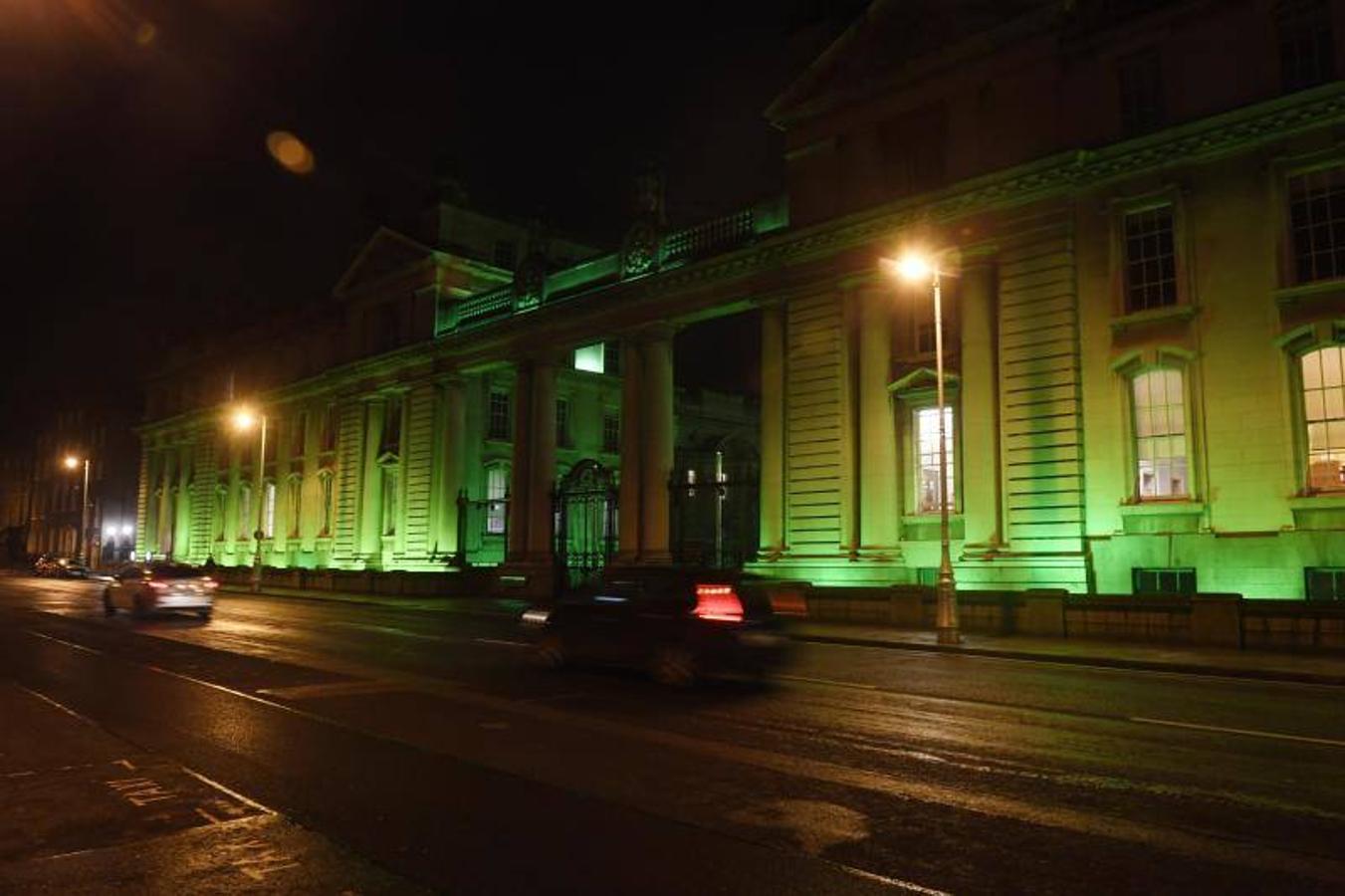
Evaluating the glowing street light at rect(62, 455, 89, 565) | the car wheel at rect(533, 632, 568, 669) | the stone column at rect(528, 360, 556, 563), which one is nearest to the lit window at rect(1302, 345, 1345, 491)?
the car wheel at rect(533, 632, 568, 669)

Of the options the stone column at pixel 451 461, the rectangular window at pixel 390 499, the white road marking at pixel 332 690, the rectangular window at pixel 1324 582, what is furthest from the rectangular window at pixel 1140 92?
the rectangular window at pixel 390 499

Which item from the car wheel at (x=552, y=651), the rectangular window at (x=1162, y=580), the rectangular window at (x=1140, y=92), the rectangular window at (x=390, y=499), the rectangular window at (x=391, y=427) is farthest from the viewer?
the rectangular window at (x=391, y=427)

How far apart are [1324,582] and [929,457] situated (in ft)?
32.2

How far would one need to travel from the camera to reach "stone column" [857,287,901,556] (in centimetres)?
2795

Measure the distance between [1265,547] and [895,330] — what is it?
11.1 metres

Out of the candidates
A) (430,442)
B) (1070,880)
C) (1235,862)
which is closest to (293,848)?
(1070,880)

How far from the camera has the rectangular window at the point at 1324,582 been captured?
68.3 ft

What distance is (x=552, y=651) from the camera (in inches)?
590

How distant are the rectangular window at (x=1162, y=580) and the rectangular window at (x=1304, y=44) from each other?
11.1 meters

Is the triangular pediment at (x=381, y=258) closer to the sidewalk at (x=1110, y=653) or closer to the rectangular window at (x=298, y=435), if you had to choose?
the rectangular window at (x=298, y=435)

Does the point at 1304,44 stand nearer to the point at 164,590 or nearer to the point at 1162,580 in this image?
the point at 1162,580

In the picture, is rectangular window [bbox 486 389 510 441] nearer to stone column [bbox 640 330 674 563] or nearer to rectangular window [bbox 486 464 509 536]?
rectangular window [bbox 486 464 509 536]

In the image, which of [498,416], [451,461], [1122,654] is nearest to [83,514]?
[498,416]

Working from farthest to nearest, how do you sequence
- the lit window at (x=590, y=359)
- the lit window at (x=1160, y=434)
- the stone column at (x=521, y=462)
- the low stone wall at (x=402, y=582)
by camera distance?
the lit window at (x=590, y=359) → the stone column at (x=521, y=462) → the low stone wall at (x=402, y=582) → the lit window at (x=1160, y=434)
